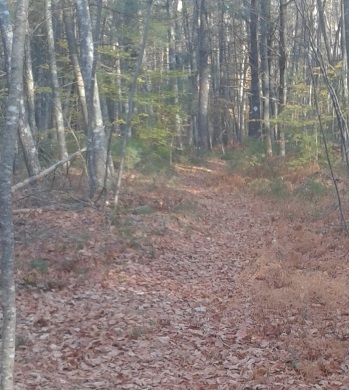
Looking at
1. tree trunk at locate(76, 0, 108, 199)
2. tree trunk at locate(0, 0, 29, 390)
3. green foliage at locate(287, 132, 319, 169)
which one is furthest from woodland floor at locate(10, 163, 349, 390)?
green foliage at locate(287, 132, 319, 169)

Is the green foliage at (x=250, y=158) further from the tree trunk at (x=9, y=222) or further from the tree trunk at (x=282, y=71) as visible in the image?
the tree trunk at (x=9, y=222)

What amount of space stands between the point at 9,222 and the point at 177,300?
14.0 ft

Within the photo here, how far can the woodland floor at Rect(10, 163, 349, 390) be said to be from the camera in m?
6.44

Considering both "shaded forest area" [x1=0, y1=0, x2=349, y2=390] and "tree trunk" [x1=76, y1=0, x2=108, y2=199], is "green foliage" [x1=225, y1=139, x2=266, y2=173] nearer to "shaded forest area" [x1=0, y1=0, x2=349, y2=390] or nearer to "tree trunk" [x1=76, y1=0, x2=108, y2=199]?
"shaded forest area" [x1=0, y1=0, x2=349, y2=390]

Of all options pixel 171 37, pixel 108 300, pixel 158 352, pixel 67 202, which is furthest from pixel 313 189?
pixel 171 37

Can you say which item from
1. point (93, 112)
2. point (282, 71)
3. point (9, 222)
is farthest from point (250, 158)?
point (9, 222)

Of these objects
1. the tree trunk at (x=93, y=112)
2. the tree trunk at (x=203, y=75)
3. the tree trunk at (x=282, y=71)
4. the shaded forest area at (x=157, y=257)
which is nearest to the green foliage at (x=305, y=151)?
the shaded forest area at (x=157, y=257)

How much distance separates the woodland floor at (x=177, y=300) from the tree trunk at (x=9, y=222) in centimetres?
112

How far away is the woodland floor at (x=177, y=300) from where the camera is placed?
21.1ft

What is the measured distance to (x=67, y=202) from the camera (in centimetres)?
1317

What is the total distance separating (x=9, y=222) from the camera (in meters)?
5.08

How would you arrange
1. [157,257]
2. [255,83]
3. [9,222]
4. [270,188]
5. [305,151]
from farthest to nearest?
1. [255,83]
2. [305,151]
3. [270,188]
4. [157,257]
5. [9,222]

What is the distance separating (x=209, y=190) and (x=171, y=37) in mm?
12471

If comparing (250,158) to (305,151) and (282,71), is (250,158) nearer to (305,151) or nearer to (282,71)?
(305,151)
